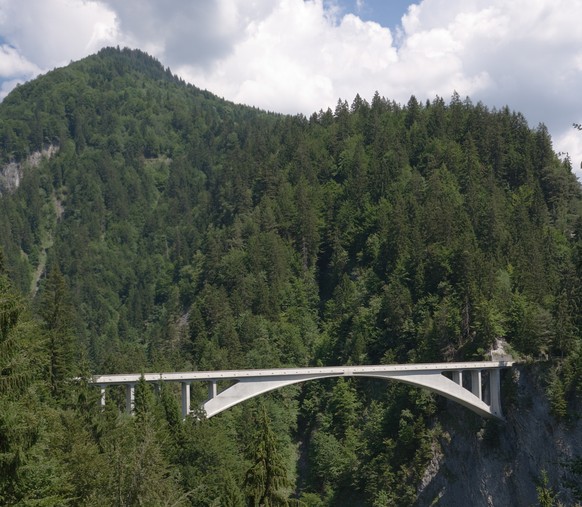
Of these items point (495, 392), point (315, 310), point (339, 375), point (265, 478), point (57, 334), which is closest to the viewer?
point (265, 478)

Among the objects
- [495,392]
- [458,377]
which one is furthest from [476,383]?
[458,377]

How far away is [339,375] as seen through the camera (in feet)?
148

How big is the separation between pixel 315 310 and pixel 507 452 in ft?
121

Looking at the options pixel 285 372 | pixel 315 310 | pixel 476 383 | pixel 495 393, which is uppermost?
pixel 315 310

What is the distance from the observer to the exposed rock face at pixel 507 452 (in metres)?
42.5

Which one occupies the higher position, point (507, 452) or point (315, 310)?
point (315, 310)

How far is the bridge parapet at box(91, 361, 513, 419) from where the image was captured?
135ft

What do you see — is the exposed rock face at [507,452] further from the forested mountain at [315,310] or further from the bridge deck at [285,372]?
the bridge deck at [285,372]

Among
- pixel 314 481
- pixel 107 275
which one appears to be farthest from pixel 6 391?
pixel 107 275

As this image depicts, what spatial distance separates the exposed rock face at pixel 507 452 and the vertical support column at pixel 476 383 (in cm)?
205

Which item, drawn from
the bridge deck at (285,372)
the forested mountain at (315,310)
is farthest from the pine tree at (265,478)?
the bridge deck at (285,372)

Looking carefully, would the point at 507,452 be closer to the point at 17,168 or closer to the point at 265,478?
the point at 265,478

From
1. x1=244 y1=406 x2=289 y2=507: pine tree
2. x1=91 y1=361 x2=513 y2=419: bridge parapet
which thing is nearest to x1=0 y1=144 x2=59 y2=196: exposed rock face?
x1=91 y1=361 x2=513 y2=419: bridge parapet

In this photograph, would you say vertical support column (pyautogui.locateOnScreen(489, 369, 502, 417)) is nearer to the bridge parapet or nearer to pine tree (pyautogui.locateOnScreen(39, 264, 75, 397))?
the bridge parapet
